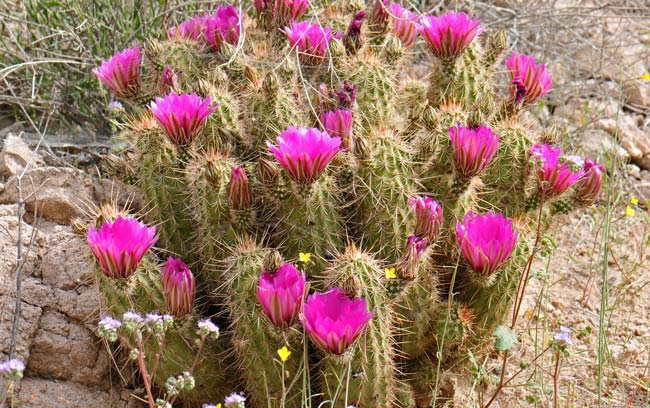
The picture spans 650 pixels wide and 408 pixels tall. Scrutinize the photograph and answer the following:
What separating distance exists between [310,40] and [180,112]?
64 cm

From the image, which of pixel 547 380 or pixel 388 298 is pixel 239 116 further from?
pixel 547 380

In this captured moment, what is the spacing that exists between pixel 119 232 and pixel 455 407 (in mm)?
1206

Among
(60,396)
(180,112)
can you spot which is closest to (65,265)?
(60,396)

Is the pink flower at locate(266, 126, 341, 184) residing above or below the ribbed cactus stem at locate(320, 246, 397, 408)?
above

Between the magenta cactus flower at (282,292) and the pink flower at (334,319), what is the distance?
4 cm

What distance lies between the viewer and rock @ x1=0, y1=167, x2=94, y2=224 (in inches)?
117

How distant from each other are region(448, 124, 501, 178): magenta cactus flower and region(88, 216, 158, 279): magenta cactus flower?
917 millimetres

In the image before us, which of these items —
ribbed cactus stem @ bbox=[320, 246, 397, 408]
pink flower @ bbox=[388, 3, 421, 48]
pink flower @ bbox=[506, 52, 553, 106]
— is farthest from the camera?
pink flower @ bbox=[388, 3, 421, 48]

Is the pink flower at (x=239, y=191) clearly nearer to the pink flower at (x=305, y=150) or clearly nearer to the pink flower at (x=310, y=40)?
the pink flower at (x=305, y=150)

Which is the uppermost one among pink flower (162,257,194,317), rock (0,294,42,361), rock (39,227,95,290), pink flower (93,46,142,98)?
pink flower (93,46,142,98)

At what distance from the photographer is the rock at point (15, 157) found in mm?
3125

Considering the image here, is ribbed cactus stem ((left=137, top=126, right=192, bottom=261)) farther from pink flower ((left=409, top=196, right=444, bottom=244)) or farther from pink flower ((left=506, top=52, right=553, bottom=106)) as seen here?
pink flower ((left=506, top=52, right=553, bottom=106))

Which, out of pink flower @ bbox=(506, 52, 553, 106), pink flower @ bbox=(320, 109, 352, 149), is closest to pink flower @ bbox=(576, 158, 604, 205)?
pink flower @ bbox=(506, 52, 553, 106)

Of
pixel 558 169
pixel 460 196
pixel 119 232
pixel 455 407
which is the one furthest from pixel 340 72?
pixel 455 407
